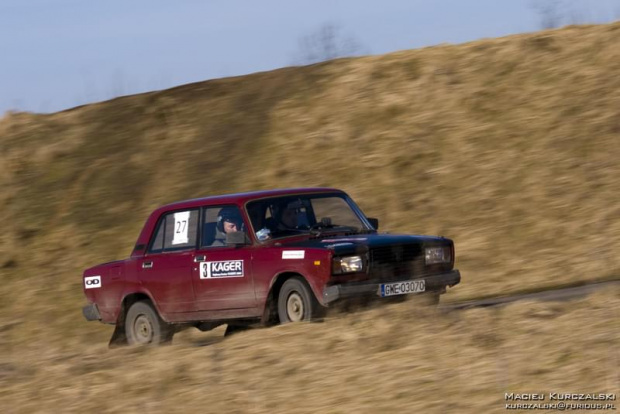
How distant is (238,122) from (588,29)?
788cm

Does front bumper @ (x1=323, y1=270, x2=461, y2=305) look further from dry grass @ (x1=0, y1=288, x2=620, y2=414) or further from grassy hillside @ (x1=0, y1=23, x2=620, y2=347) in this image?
grassy hillside @ (x1=0, y1=23, x2=620, y2=347)

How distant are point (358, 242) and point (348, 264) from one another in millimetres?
325

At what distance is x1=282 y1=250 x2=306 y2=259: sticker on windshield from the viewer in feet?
32.7

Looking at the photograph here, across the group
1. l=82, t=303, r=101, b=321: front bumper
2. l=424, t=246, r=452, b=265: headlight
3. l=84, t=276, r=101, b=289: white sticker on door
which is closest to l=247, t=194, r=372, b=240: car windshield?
l=424, t=246, r=452, b=265: headlight

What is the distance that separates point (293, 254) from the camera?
1006 cm

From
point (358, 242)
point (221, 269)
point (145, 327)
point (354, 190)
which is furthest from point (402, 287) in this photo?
point (354, 190)

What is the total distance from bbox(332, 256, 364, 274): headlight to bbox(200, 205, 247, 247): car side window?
142cm

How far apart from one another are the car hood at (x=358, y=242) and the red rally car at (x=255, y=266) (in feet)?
0.04

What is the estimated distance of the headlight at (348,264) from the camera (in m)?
9.77

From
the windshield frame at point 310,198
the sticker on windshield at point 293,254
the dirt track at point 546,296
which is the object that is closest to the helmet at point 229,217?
the windshield frame at point 310,198

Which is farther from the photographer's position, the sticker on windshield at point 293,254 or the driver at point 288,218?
the driver at point 288,218

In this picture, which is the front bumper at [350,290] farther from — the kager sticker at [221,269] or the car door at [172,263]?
the car door at [172,263]

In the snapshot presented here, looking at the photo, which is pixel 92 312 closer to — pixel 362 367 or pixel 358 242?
pixel 358 242

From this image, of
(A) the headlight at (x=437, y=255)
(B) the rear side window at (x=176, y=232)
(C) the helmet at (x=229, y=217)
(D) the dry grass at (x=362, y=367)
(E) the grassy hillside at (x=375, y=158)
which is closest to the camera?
(D) the dry grass at (x=362, y=367)
